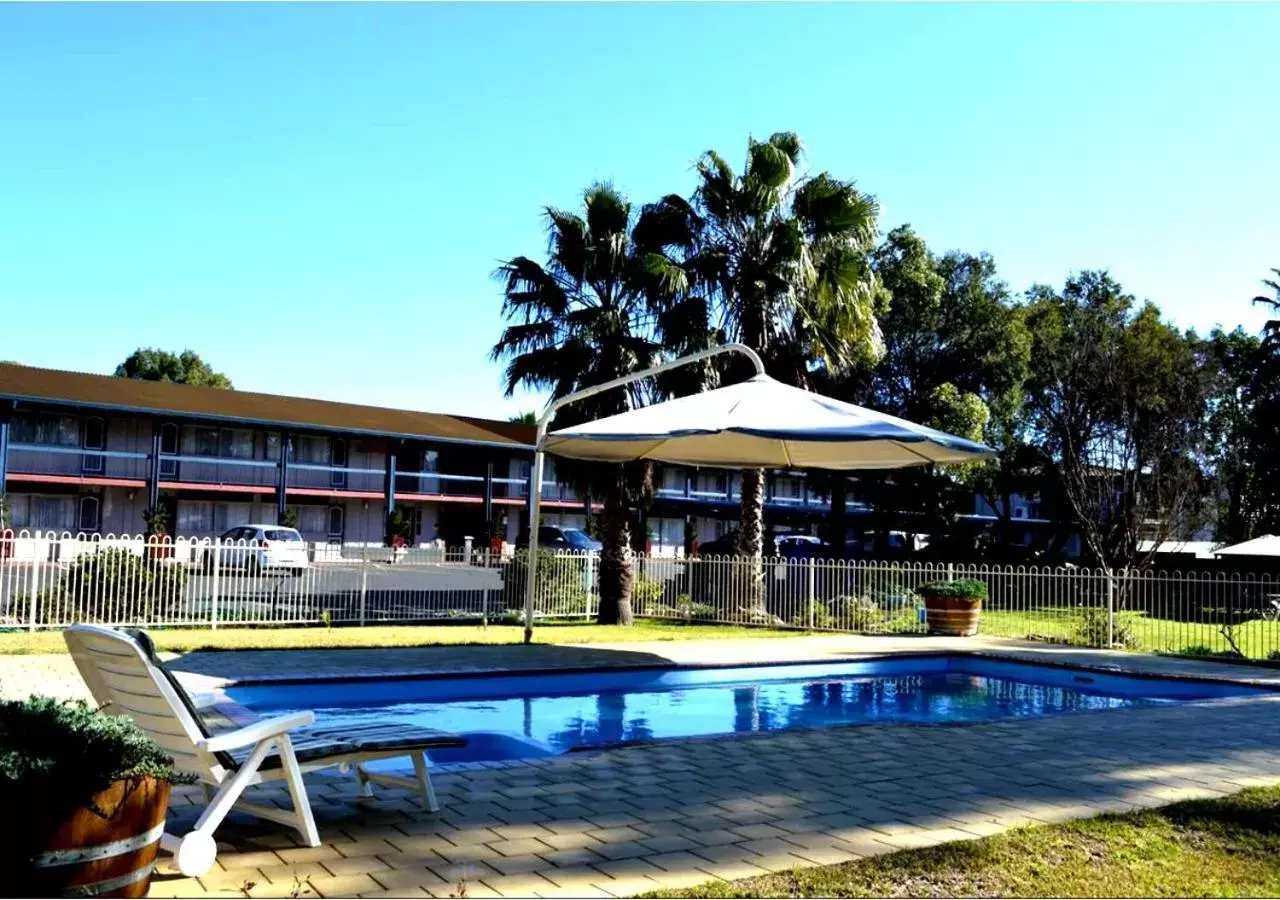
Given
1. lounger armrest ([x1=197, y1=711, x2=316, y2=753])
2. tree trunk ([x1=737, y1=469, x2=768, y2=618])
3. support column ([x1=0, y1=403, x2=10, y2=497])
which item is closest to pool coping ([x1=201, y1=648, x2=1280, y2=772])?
lounger armrest ([x1=197, y1=711, x2=316, y2=753])

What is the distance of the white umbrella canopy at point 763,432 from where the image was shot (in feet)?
38.2

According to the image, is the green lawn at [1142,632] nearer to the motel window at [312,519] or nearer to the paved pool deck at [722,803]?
the paved pool deck at [722,803]

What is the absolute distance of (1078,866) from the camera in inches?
186

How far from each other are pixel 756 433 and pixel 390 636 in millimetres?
7612

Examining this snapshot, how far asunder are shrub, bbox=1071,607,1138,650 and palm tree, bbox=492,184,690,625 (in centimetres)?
778

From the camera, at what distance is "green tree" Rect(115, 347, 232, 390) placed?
213 ft

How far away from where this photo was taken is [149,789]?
386 cm

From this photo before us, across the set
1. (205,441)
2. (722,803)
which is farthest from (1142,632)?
(205,441)

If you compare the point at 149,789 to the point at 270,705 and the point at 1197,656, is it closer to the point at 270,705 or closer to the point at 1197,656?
the point at 270,705

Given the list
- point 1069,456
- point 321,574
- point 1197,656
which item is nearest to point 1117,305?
point 1069,456

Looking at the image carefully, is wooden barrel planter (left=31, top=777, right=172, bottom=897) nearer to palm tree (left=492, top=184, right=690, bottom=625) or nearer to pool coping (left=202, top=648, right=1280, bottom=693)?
pool coping (left=202, top=648, right=1280, bottom=693)

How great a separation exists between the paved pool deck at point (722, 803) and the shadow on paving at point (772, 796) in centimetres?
2

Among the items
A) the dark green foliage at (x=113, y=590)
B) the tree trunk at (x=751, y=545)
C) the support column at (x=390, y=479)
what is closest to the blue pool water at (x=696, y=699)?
the tree trunk at (x=751, y=545)

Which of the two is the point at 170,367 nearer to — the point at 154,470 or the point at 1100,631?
the point at 154,470
